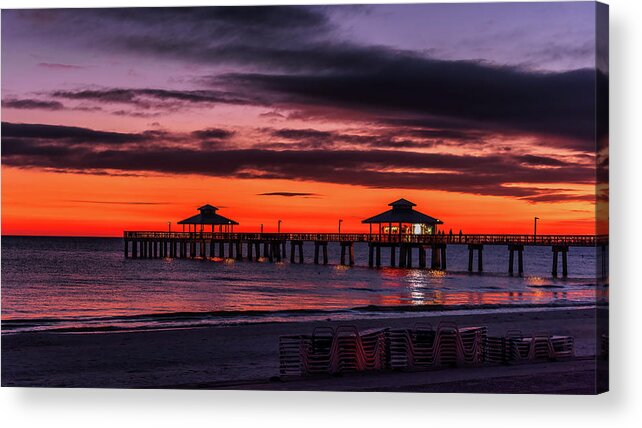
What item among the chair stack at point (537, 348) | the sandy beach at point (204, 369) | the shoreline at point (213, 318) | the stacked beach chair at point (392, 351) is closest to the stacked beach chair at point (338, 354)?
the stacked beach chair at point (392, 351)

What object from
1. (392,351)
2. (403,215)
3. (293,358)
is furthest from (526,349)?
(403,215)

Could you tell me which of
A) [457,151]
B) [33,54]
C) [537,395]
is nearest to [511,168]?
[457,151]

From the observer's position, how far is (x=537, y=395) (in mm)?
9750

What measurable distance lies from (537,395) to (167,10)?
5169 mm

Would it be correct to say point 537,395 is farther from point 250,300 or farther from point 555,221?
point 250,300

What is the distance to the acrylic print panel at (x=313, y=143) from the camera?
998 centimetres

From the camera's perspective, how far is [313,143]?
11.8 meters

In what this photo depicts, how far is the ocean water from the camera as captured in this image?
56.4ft

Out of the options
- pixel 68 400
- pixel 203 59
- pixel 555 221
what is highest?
pixel 203 59

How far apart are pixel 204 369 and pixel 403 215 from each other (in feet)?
33.9

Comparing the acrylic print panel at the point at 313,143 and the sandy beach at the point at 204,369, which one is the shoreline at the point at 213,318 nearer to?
the sandy beach at the point at 204,369

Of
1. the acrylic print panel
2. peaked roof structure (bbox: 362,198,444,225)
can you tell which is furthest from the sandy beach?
peaked roof structure (bbox: 362,198,444,225)

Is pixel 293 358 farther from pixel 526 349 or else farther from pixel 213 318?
pixel 213 318

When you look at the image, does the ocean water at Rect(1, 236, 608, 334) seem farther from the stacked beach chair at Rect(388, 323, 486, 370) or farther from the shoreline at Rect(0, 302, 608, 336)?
the stacked beach chair at Rect(388, 323, 486, 370)
